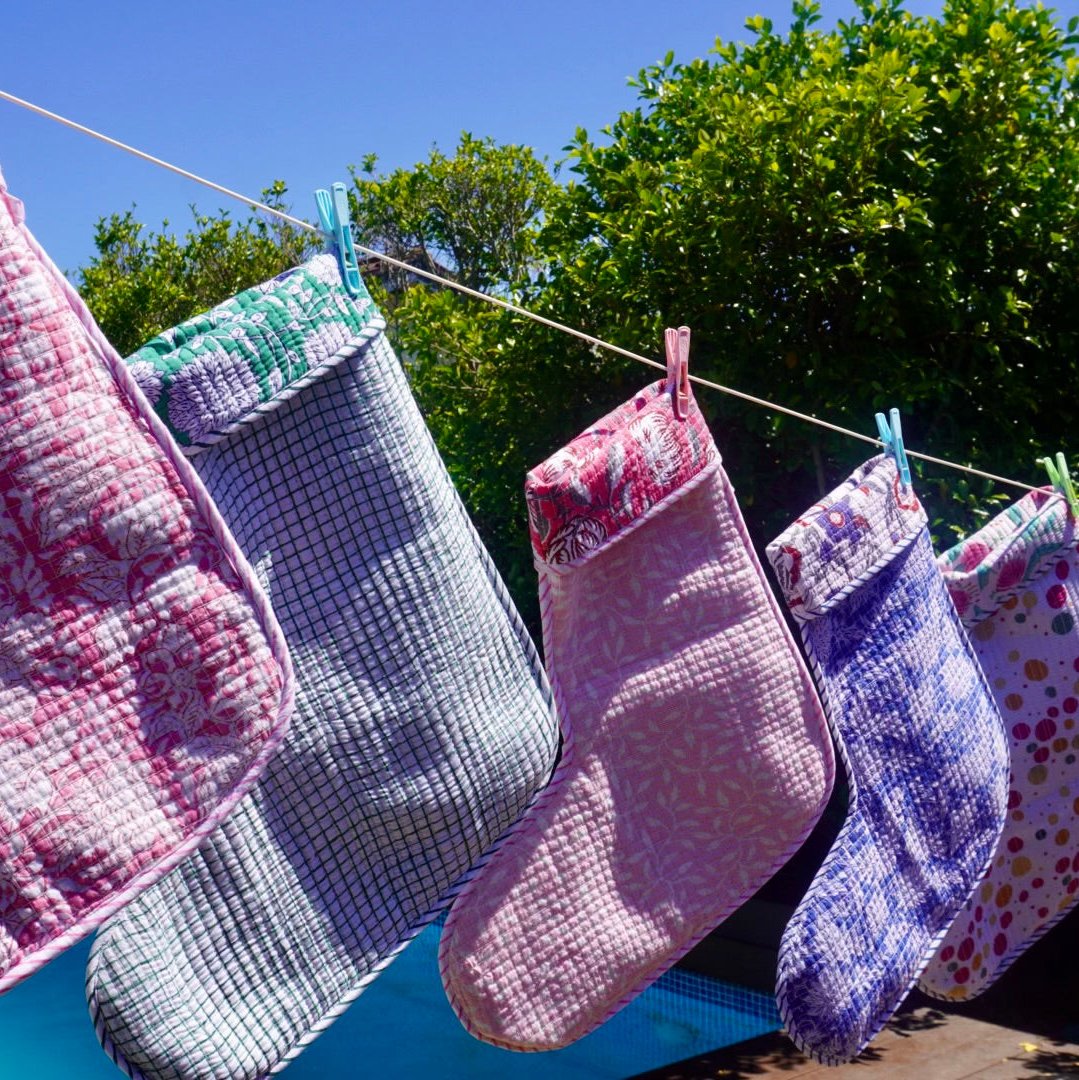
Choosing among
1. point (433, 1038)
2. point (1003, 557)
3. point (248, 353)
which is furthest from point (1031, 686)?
point (433, 1038)

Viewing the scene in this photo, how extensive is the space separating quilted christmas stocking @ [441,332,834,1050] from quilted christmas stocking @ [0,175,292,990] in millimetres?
415

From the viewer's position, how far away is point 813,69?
3238 millimetres

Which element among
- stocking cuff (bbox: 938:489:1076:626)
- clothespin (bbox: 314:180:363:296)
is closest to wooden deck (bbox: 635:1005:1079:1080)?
stocking cuff (bbox: 938:489:1076:626)

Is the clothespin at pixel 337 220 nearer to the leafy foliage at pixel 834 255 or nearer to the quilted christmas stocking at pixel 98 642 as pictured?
the quilted christmas stocking at pixel 98 642

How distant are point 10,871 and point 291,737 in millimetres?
292

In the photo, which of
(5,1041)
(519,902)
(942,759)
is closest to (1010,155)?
(942,759)

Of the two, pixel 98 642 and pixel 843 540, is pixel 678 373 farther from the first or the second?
pixel 98 642

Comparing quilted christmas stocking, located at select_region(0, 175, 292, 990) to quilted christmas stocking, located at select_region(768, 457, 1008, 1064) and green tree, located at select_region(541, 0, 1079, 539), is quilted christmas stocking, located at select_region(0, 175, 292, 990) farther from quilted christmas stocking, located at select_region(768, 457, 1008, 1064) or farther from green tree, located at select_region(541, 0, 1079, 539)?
green tree, located at select_region(541, 0, 1079, 539)

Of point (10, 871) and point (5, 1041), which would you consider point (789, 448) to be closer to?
point (10, 871)

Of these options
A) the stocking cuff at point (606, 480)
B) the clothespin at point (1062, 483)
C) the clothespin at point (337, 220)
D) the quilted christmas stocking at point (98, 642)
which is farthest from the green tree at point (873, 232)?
the quilted christmas stocking at point (98, 642)

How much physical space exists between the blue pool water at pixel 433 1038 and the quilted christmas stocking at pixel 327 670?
330 centimetres

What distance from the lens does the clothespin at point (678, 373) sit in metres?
1.40

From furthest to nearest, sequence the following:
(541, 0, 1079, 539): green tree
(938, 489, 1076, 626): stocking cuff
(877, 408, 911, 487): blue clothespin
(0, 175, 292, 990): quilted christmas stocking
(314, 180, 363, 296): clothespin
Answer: (541, 0, 1079, 539): green tree < (938, 489, 1076, 626): stocking cuff < (877, 408, 911, 487): blue clothespin < (314, 180, 363, 296): clothespin < (0, 175, 292, 990): quilted christmas stocking

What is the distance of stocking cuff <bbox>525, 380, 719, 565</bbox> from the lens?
128 cm
